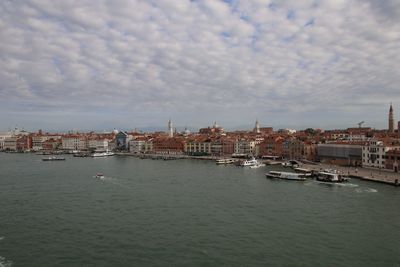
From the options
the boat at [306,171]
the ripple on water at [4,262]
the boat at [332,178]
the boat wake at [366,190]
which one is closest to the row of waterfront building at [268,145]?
the boat at [306,171]

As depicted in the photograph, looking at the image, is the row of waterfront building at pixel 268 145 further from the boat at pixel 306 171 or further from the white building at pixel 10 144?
the boat at pixel 306 171

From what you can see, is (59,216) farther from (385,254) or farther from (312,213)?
(385,254)

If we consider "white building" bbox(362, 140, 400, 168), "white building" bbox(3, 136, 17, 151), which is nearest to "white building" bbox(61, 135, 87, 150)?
"white building" bbox(3, 136, 17, 151)

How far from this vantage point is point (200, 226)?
33.2ft

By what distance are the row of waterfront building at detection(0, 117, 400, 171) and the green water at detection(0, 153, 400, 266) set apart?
22.5ft

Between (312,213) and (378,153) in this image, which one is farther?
(378,153)

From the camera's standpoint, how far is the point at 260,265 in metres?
7.52

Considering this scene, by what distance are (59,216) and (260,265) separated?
629 centimetres

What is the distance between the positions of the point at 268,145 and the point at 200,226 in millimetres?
25056

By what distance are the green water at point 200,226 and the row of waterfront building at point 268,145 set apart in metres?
6.87

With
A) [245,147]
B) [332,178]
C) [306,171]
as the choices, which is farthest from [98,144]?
[332,178]

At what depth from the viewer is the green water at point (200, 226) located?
795 cm

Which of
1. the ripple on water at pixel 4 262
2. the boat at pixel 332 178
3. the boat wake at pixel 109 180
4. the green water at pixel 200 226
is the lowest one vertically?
the ripple on water at pixel 4 262

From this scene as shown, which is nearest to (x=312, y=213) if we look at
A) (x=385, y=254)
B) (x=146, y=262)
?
(x=385, y=254)
